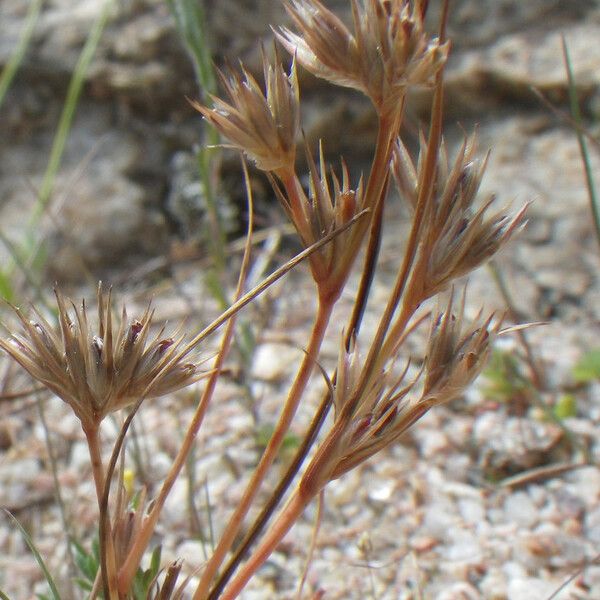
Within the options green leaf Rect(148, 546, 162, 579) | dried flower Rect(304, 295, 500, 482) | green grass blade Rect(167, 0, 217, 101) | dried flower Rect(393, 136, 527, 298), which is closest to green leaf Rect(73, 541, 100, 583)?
green leaf Rect(148, 546, 162, 579)

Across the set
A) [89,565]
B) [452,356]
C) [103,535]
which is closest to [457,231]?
[452,356]

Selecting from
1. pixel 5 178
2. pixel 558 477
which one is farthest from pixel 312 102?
pixel 558 477

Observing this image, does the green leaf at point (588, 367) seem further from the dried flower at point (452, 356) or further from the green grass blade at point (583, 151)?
the dried flower at point (452, 356)

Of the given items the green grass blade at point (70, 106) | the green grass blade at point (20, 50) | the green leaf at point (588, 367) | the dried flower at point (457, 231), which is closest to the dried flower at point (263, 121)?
the dried flower at point (457, 231)

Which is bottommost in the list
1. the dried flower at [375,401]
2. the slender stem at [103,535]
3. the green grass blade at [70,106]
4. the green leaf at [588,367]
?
the slender stem at [103,535]

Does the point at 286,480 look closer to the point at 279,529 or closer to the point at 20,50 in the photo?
the point at 279,529
